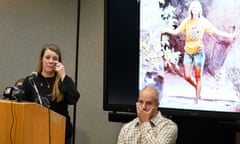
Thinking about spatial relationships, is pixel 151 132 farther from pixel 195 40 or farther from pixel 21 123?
pixel 21 123

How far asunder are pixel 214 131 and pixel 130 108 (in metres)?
0.71

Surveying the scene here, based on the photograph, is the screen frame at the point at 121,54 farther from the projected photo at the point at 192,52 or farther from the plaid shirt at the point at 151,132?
the plaid shirt at the point at 151,132

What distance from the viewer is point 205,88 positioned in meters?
3.50

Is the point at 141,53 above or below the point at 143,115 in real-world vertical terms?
above

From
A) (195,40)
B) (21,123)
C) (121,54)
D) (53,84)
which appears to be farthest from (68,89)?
(195,40)

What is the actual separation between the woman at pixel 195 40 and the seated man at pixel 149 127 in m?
0.48

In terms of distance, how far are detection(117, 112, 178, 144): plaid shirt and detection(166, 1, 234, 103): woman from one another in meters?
0.49

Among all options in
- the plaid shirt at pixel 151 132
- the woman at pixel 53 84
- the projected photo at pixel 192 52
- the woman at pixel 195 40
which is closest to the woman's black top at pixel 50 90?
the woman at pixel 53 84

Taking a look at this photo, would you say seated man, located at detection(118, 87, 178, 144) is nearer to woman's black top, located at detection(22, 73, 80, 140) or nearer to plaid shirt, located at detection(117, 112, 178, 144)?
plaid shirt, located at detection(117, 112, 178, 144)

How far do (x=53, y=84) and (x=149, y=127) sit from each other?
84 centimetres

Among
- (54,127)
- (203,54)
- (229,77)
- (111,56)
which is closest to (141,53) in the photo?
(111,56)

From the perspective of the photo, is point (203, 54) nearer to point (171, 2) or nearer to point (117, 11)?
point (171, 2)

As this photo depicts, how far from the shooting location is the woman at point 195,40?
3.52 metres

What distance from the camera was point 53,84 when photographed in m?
3.42
